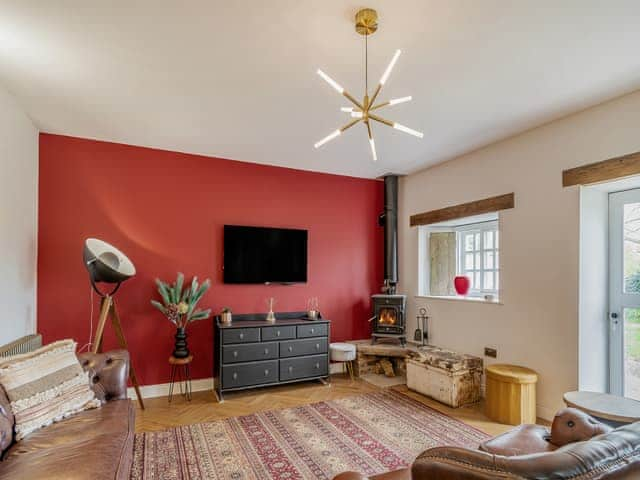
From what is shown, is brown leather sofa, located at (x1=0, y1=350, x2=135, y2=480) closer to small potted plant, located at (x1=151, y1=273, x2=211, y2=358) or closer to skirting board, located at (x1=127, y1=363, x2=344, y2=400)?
small potted plant, located at (x1=151, y1=273, x2=211, y2=358)

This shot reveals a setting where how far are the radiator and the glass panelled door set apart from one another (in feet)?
15.2

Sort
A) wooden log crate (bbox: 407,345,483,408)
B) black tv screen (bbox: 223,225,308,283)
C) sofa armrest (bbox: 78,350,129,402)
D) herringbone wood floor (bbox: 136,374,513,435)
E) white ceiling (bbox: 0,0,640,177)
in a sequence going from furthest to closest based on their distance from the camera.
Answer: black tv screen (bbox: 223,225,308,283) → wooden log crate (bbox: 407,345,483,408) → herringbone wood floor (bbox: 136,374,513,435) → sofa armrest (bbox: 78,350,129,402) → white ceiling (bbox: 0,0,640,177)

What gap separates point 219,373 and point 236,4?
335cm

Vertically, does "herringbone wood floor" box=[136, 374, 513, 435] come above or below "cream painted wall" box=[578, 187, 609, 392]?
below

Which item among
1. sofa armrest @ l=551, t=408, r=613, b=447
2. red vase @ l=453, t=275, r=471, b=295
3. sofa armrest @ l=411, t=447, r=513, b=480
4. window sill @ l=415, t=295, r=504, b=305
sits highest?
red vase @ l=453, t=275, r=471, b=295

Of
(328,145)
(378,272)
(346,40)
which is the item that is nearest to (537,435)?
(346,40)

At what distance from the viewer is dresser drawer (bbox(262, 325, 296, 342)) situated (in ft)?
13.5

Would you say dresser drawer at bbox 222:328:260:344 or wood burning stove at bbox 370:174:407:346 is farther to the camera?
wood burning stove at bbox 370:174:407:346

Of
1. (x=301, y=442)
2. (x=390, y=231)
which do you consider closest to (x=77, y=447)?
(x=301, y=442)

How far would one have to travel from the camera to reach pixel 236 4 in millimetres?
1883

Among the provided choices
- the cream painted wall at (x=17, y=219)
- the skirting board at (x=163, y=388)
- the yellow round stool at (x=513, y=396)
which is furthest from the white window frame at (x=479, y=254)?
the cream painted wall at (x=17, y=219)

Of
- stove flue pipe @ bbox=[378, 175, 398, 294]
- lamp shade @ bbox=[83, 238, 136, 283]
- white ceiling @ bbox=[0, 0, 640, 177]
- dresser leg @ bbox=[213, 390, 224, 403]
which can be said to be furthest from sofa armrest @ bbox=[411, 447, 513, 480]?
stove flue pipe @ bbox=[378, 175, 398, 294]

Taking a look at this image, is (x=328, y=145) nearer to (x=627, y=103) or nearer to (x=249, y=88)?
(x=249, y=88)

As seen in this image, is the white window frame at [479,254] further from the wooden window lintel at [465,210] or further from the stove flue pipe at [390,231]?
the stove flue pipe at [390,231]
